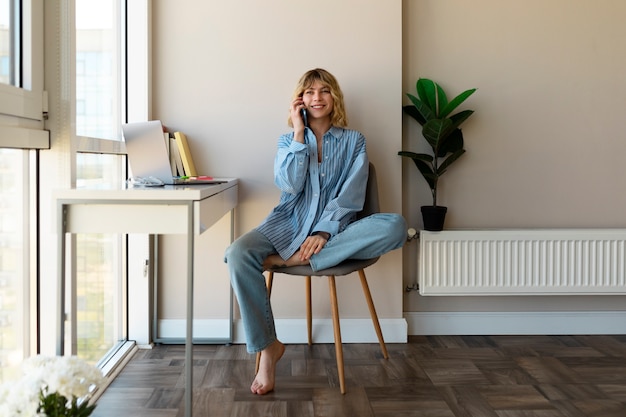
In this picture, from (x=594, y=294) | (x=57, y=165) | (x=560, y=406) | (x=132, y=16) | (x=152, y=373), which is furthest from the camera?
(x=594, y=294)

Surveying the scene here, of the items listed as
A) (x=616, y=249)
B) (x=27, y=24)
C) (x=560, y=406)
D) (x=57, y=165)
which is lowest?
(x=560, y=406)

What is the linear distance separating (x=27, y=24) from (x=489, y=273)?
212cm

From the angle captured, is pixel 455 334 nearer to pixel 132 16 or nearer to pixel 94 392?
pixel 94 392

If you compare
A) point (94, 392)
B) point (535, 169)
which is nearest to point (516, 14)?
point (535, 169)

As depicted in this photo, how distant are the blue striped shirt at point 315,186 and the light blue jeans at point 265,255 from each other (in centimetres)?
8

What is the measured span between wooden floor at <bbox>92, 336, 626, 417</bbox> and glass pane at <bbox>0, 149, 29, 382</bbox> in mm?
424

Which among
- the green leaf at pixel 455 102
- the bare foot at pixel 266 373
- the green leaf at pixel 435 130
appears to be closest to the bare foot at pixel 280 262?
the bare foot at pixel 266 373

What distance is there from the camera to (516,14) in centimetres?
300

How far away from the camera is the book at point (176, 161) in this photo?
2729 mm

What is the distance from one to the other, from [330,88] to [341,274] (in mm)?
791

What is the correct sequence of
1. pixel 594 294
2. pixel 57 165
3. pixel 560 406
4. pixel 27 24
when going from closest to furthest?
pixel 27 24 → pixel 57 165 → pixel 560 406 → pixel 594 294

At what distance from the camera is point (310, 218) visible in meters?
2.56

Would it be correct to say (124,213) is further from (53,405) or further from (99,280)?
(99,280)

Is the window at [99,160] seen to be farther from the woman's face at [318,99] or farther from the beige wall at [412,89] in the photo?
the woman's face at [318,99]
